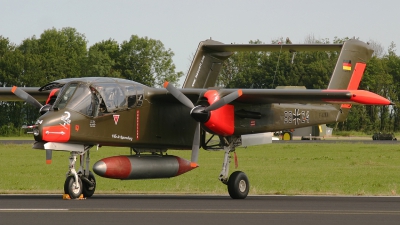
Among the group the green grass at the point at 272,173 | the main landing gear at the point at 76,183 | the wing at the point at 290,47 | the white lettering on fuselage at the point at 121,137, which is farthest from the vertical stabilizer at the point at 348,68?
the main landing gear at the point at 76,183

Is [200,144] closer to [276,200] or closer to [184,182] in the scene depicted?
[276,200]

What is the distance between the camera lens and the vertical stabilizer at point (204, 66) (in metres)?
29.5

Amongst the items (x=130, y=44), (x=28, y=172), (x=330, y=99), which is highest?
(x=130, y=44)

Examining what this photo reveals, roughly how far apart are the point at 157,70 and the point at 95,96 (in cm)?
9932

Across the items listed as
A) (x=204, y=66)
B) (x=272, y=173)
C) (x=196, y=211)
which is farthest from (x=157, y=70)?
(x=196, y=211)

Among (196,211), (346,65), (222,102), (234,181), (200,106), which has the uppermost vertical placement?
(346,65)

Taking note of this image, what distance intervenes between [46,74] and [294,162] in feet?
243

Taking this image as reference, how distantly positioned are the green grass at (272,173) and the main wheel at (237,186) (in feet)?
10.6

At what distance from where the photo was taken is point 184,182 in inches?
1415

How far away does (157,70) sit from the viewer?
122m

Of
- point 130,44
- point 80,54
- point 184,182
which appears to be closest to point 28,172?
point 184,182

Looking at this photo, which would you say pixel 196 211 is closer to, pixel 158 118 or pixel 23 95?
pixel 158 118

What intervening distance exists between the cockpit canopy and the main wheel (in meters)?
4.01

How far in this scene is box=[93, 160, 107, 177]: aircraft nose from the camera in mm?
22547
